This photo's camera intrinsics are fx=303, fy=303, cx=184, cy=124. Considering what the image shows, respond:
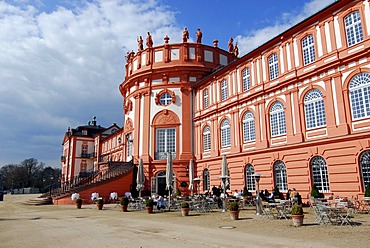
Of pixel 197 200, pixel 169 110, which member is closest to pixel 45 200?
pixel 169 110

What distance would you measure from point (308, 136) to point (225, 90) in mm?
9532

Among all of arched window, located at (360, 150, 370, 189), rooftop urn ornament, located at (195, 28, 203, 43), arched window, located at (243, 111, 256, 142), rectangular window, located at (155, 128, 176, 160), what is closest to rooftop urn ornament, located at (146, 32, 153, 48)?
rooftop urn ornament, located at (195, 28, 203, 43)

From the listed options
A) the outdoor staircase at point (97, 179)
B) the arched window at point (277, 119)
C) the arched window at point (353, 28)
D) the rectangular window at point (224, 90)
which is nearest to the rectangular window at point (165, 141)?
the outdoor staircase at point (97, 179)

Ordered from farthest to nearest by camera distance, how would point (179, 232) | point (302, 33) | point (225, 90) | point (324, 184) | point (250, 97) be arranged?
point (225, 90), point (250, 97), point (302, 33), point (324, 184), point (179, 232)

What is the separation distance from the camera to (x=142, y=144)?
97.3 feet

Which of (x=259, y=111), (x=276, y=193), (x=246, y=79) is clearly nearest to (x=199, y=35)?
(x=246, y=79)

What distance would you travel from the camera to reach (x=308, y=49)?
1886cm

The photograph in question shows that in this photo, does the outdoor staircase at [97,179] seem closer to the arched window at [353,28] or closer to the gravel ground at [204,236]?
the gravel ground at [204,236]

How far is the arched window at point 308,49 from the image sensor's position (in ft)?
61.0

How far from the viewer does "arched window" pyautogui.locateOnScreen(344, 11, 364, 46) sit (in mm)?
16047

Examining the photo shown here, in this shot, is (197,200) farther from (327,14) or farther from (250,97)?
(327,14)

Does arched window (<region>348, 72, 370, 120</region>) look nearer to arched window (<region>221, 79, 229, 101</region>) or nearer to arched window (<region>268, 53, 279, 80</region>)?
arched window (<region>268, 53, 279, 80</region>)

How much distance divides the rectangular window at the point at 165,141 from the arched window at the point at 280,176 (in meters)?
11.6

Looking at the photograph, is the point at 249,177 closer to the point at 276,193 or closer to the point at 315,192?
the point at 276,193
